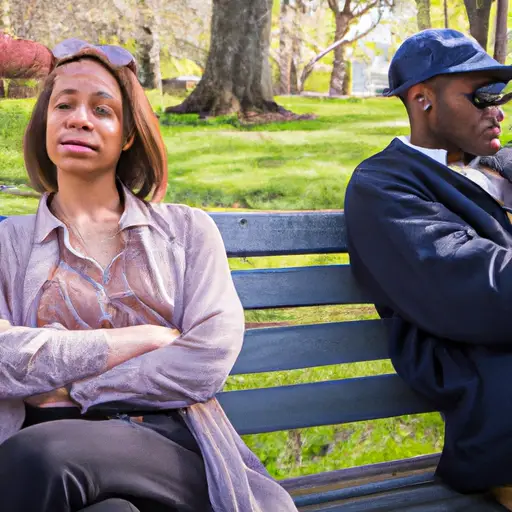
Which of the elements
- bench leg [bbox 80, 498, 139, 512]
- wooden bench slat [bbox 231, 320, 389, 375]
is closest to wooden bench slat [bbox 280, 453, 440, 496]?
wooden bench slat [bbox 231, 320, 389, 375]

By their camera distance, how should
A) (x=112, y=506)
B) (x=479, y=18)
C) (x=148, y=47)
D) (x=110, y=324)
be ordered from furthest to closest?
(x=479, y=18), (x=148, y=47), (x=110, y=324), (x=112, y=506)

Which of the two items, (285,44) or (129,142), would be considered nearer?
(129,142)

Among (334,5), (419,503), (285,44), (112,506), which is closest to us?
(112,506)

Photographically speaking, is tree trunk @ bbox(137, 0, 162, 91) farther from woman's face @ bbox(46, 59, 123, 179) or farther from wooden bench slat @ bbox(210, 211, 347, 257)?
woman's face @ bbox(46, 59, 123, 179)

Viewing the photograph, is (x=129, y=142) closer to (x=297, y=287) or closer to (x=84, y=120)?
(x=84, y=120)

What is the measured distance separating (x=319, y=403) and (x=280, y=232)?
561 millimetres

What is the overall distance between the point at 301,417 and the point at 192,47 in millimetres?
2588

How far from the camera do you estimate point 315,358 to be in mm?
2539

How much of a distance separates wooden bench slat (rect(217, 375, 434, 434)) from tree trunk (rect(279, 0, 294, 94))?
252 centimetres

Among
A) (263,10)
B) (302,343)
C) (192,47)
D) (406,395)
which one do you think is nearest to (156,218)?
(302,343)

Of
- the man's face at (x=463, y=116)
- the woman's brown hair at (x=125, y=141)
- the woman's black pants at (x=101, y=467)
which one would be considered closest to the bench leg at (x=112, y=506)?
the woman's black pants at (x=101, y=467)

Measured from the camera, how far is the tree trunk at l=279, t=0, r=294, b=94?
184 inches

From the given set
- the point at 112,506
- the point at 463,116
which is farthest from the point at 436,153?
the point at 112,506

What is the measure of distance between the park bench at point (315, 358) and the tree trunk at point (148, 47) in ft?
6.04
